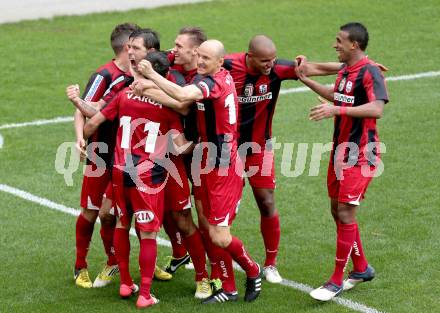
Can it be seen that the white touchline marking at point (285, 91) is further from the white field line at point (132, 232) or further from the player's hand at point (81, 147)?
the player's hand at point (81, 147)

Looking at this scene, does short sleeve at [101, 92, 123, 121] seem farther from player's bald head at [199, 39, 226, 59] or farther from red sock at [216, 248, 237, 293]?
red sock at [216, 248, 237, 293]

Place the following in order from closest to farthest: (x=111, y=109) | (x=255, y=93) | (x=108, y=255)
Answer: (x=111, y=109)
(x=255, y=93)
(x=108, y=255)

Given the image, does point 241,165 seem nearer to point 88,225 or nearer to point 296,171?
point 88,225

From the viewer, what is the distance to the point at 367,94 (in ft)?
29.9

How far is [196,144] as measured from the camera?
9.27m

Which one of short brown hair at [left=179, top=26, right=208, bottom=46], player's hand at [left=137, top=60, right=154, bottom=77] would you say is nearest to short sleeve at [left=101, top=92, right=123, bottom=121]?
player's hand at [left=137, top=60, right=154, bottom=77]

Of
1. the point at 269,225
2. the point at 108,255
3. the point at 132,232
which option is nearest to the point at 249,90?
the point at 269,225

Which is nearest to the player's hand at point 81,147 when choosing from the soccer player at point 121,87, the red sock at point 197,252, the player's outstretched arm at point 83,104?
the soccer player at point 121,87

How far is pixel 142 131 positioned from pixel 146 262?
1187 millimetres

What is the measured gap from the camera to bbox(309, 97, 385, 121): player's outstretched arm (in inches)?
348

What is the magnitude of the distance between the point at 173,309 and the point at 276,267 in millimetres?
1442

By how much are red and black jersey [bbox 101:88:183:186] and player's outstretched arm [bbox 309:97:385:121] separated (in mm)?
1265

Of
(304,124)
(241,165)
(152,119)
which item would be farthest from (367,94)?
(304,124)

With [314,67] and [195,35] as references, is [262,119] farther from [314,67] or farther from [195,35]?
[195,35]
